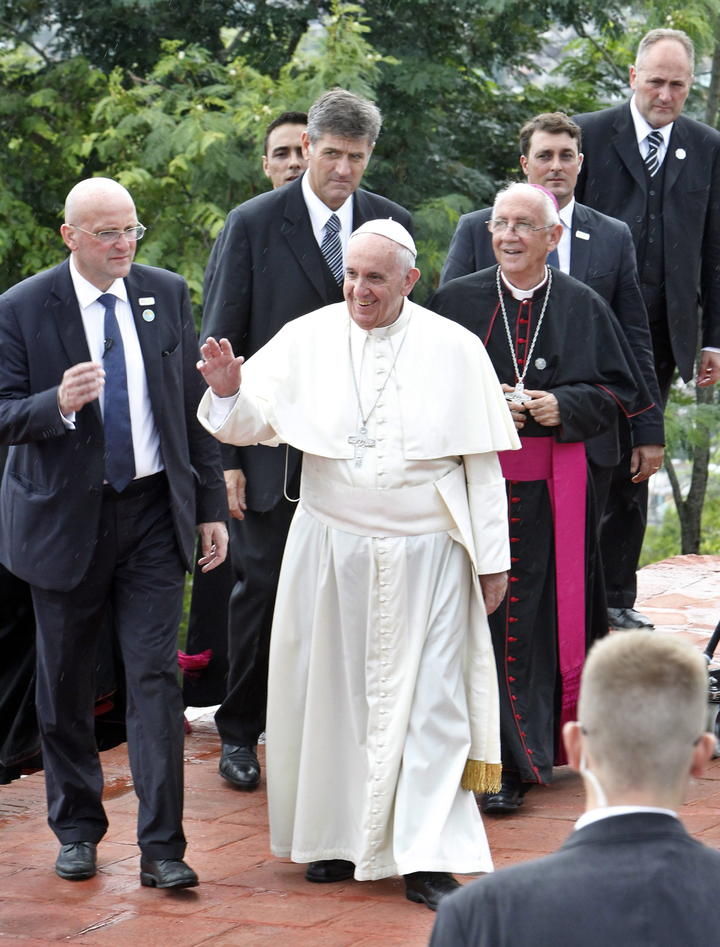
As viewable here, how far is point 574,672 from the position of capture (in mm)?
6109

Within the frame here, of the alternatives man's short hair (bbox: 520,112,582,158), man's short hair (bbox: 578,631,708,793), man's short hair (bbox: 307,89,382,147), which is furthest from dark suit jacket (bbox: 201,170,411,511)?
man's short hair (bbox: 578,631,708,793)

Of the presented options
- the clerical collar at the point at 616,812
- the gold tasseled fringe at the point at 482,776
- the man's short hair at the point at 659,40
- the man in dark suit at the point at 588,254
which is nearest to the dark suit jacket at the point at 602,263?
the man in dark suit at the point at 588,254

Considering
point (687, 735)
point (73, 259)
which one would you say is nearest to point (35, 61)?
point (73, 259)

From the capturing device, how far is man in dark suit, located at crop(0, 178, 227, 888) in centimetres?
507

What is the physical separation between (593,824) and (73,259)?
3.31m

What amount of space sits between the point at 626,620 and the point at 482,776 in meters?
3.01

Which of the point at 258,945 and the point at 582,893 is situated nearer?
the point at 582,893

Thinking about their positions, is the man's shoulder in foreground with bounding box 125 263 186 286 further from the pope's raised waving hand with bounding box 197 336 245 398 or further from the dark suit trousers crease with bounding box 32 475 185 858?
the dark suit trousers crease with bounding box 32 475 185 858

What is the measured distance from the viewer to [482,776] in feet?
16.5

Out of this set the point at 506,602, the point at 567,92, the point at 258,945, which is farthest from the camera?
the point at 567,92

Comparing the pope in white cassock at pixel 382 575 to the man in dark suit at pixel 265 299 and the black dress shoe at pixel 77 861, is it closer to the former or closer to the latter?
the black dress shoe at pixel 77 861

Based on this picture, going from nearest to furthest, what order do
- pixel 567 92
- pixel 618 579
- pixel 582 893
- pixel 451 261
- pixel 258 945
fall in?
pixel 582 893, pixel 258 945, pixel 451 261, pixel 618 579, pixel 567 92

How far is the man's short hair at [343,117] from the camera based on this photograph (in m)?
6.01

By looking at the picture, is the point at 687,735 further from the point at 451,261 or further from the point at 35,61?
the point at 35,61
